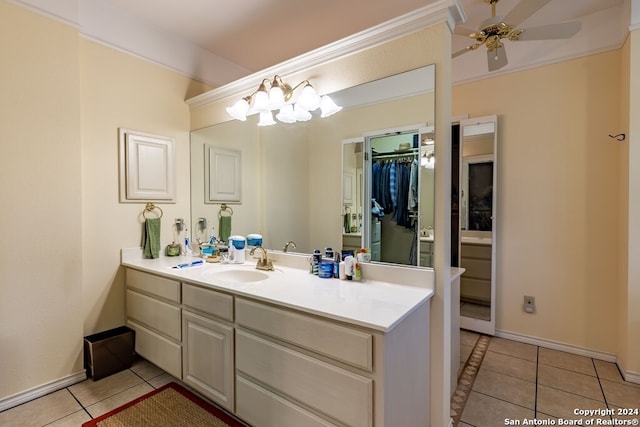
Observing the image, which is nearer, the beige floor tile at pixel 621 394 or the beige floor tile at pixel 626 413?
the beige floor tile at pixel 626 413

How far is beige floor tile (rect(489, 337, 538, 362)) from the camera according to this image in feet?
8.14

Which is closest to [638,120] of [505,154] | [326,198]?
[505,154]

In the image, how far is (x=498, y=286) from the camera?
284 centimetres

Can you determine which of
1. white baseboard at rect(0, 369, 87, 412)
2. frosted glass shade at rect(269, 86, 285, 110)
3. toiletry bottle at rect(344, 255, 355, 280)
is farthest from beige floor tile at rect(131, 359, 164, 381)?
frosted glass shade at rect(269, 86, 285, 110)

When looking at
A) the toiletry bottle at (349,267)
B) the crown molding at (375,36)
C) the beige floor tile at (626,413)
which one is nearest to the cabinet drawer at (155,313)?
the toiletry bottle at (349,267)

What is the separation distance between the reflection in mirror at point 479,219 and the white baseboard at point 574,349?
0.56 ft

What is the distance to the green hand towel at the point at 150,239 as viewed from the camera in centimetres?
249

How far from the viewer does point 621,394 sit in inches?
76.2

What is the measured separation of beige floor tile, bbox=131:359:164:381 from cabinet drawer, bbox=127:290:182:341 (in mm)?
368

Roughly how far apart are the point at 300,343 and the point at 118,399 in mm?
1495

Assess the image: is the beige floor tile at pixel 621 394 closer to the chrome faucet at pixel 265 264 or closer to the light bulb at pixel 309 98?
the chrome faucet at pixel 265 264

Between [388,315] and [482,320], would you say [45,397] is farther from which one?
[482,320]

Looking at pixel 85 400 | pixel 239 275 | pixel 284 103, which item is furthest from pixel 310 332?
pixel 85 400

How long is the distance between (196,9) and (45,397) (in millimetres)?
2917
